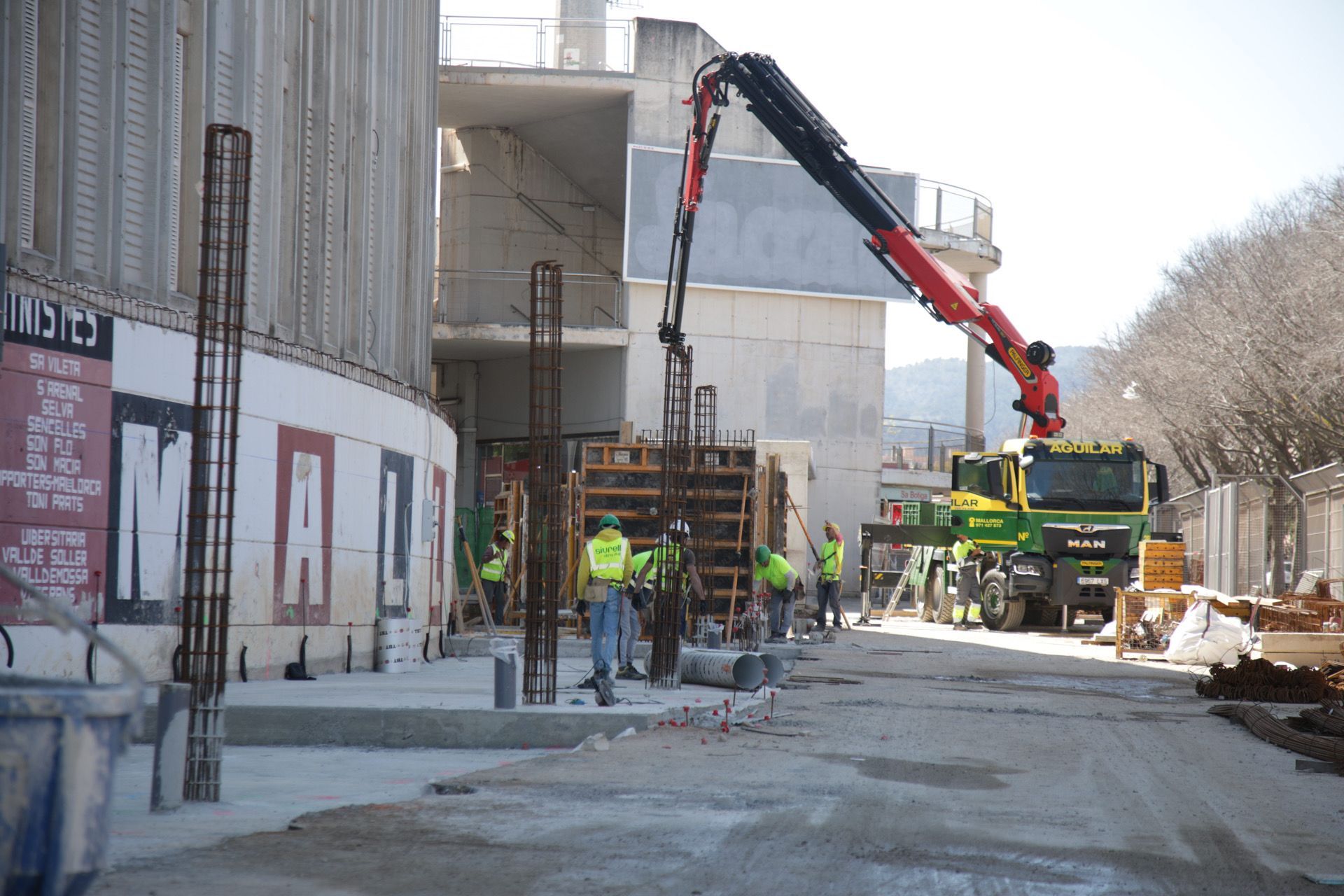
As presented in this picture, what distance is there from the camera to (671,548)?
51.0 feet

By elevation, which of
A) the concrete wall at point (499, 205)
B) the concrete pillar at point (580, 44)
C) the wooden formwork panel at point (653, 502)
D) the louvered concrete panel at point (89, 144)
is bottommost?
the wooden formwork panel at point (653, 502)

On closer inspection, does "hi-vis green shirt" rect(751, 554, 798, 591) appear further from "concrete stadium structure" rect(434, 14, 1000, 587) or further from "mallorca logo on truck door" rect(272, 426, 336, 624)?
"concrete stadium structure" rect(434, 14, 1000, 587)

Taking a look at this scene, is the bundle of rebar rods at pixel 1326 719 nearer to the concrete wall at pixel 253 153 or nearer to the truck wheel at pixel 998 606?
the concrete wall at pixel 253 153

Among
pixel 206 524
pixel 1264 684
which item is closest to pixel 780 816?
pixel 206 524

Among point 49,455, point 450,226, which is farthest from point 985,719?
point 450,226

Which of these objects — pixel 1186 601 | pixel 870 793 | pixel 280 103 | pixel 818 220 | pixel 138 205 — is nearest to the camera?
pixel 870 793

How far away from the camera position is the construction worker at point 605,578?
1362cm

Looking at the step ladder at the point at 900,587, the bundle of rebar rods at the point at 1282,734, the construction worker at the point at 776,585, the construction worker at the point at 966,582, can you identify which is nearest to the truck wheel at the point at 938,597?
the step ladder at the point at 900,587

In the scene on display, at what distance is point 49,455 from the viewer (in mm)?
11156

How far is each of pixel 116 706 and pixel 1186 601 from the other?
20741 millimetres

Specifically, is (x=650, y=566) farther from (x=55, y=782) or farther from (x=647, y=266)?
(x=647, y=266)

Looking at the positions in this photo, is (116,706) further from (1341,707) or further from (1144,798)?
(1341,707)

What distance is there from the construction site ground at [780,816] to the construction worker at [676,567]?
2611 millimetres

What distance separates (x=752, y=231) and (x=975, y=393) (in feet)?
52.1
